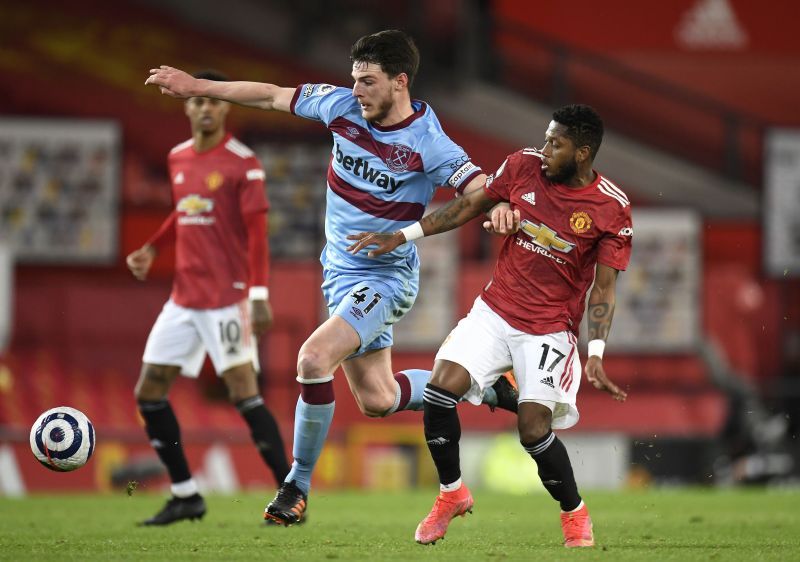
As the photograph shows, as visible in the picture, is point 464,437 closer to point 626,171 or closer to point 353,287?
point 626,171

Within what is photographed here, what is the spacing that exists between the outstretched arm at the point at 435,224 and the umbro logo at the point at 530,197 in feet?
0.50

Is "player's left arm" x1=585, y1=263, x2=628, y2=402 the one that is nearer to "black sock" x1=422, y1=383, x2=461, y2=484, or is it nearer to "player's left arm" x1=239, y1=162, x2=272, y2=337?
"black sock" x1=422, y1=383, x2=461, y2=484

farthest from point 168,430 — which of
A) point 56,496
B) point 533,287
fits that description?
point 56,496

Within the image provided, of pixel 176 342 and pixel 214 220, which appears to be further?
pixel 214 220

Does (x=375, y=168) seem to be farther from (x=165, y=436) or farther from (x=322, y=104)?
Result: (x=165, y=436)

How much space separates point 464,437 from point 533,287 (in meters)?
6.22

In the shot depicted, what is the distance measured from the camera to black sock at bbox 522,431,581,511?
20.0 feet

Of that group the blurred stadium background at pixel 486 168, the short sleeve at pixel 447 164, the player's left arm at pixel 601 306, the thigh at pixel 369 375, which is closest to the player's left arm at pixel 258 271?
the thigh at pixel 369 375

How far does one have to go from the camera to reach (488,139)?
15289 mm

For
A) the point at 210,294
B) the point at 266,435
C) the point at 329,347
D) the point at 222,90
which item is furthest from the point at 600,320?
the point at 210,294

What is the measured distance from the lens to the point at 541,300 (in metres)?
6.20

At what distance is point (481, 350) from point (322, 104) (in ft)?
4.59

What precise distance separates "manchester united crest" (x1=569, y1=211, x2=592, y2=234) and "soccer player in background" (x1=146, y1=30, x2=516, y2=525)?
47 cm

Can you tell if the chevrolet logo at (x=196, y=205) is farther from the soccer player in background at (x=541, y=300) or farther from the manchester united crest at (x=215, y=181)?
the soccer player in background at (x=541, y=300)
